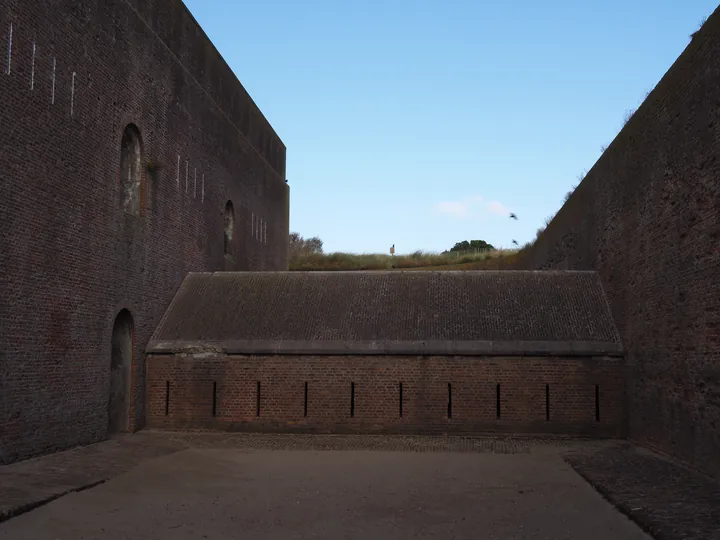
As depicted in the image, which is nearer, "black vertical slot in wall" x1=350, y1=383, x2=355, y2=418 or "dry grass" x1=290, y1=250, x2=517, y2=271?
"black vertical slot in wall" x1=350, y1=383, x2=355, y2=418

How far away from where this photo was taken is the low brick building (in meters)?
14.9

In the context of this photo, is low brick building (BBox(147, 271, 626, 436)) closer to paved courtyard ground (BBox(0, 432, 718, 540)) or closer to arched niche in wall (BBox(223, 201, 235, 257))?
paved courtyard ground (BBox(0, 432, 718, 540))

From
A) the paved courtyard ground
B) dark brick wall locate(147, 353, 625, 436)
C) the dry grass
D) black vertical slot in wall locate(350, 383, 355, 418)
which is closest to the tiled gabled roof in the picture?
dark brick wall locate(147, 353, 625, 436)

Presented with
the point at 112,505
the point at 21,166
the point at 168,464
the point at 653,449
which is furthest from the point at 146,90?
the point at 653,449

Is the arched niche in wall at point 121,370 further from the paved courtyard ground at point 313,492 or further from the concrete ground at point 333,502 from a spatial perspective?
the concrete ground at point 333,502

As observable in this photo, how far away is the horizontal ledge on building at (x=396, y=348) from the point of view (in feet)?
49.0

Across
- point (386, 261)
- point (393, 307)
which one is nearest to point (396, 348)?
point (393, 307)

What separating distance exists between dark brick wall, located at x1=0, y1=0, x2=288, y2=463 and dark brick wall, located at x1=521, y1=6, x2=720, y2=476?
9923mm

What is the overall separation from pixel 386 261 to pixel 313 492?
3304 cm

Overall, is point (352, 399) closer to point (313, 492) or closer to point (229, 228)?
point (313, 492)

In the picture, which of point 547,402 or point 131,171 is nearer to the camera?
point 547,402

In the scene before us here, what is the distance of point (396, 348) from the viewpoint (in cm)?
1527

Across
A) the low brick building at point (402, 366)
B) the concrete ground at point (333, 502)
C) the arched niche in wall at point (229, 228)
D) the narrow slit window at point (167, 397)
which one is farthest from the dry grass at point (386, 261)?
the concrete ground at point (333, 502)

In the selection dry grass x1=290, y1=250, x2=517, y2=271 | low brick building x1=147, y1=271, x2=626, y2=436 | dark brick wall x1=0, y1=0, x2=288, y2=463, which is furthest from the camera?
dry grass x1=290, y1=250, x2=517, y2=271
